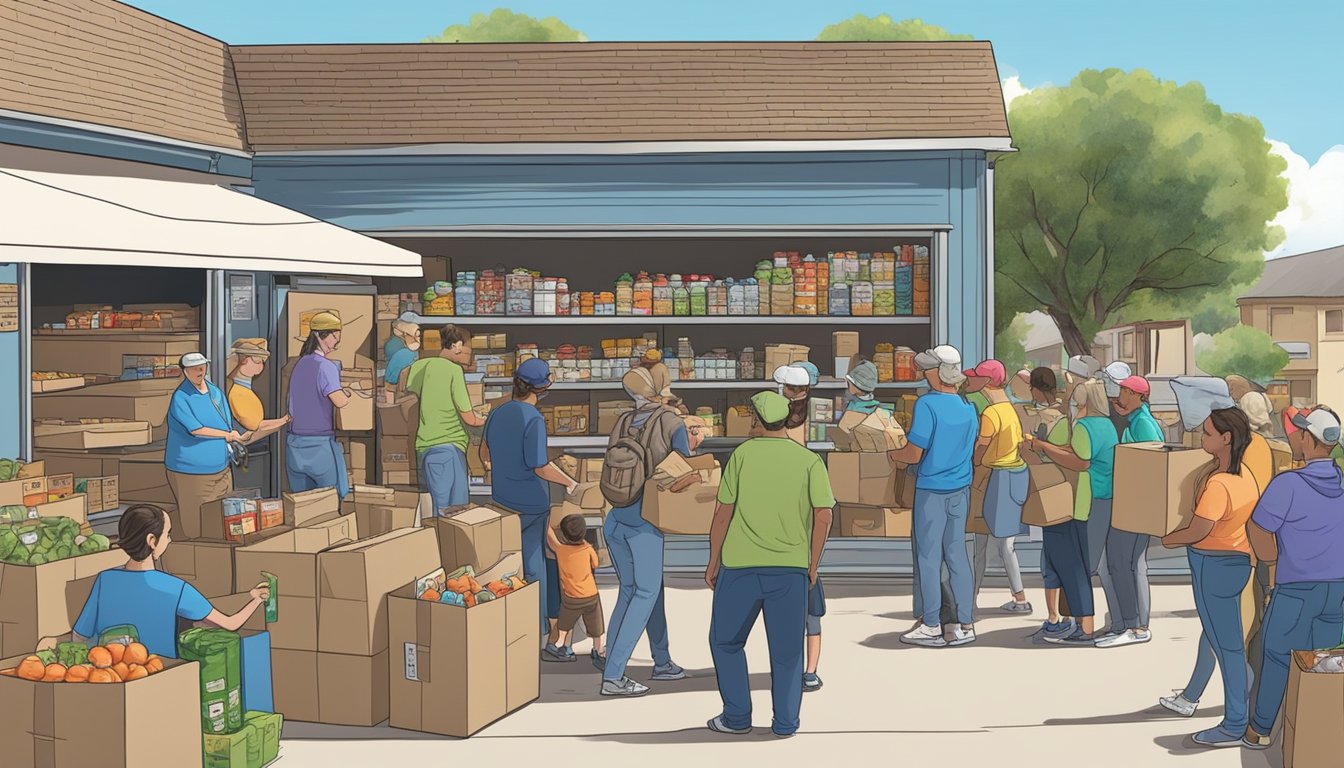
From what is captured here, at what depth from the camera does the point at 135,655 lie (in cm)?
503

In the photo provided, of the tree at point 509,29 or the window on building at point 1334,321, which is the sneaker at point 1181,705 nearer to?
the tree at point 509,29

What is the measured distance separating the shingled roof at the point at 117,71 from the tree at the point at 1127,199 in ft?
85.6

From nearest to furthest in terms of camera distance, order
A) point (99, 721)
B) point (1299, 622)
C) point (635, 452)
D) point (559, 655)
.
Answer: point (99, 721), point (1299, 622), point (635, 452), point (559, 655)

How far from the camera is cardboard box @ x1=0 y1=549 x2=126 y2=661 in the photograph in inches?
241

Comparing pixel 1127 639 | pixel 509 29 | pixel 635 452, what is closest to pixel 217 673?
pixel 635 452

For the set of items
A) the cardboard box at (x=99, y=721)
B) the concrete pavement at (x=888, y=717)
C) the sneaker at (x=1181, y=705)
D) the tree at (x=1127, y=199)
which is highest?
the tree at (x=1127, y=199)

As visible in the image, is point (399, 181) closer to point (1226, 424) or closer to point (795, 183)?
point (795, 183)

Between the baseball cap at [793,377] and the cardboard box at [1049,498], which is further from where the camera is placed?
the cardboard box at [1049,498]

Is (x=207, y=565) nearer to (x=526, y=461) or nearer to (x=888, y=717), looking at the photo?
(x=526, y=461)

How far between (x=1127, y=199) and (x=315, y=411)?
2732cm

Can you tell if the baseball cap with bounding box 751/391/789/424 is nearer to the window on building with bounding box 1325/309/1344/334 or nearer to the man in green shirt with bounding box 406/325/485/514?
the man in green shirt with bounding box 406/325/485/514

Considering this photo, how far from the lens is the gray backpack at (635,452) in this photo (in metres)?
6.86

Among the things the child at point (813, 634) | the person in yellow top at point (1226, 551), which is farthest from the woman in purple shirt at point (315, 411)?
the person in yellow top at point (1226, 551)

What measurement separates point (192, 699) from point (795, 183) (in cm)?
700
